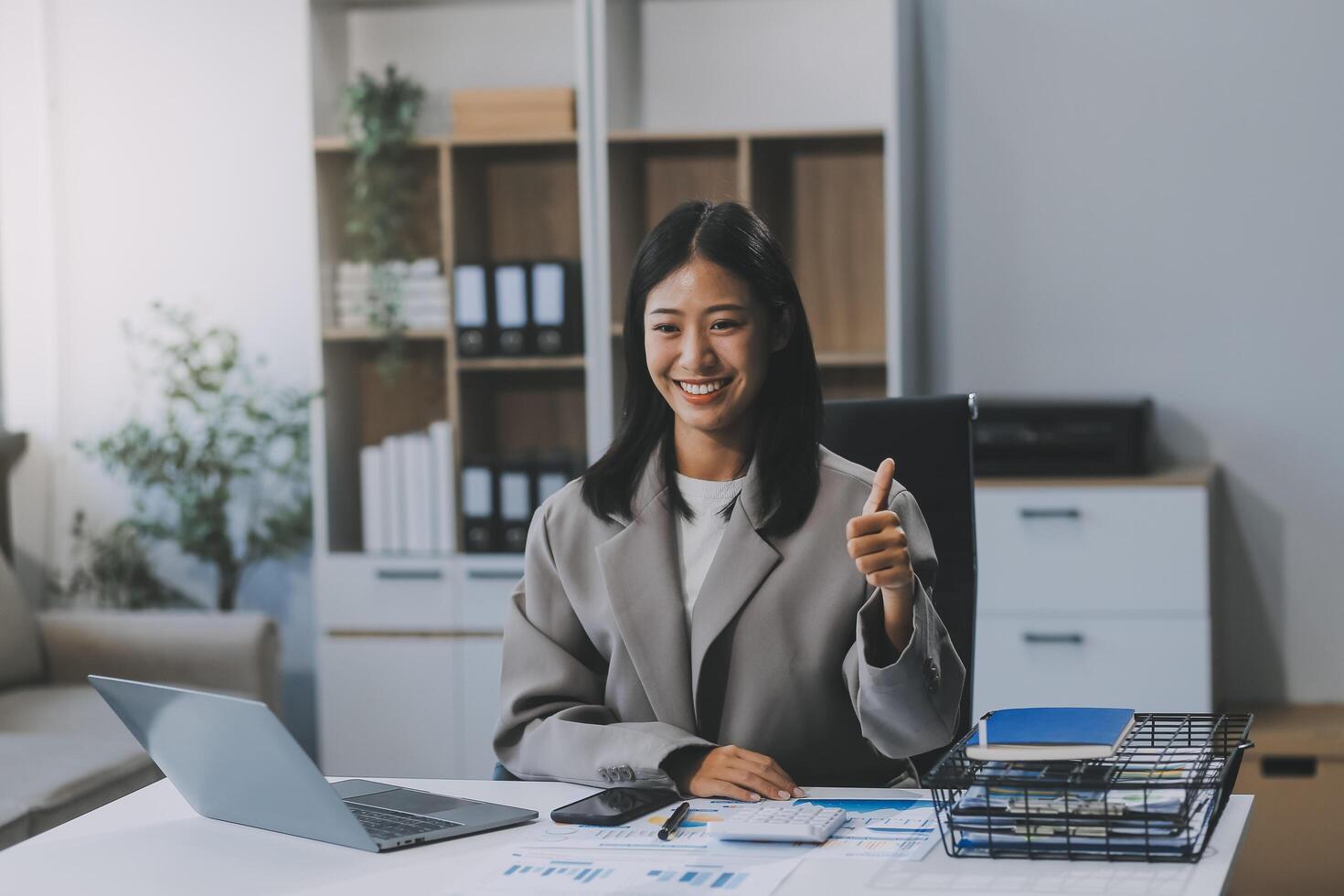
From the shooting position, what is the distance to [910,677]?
1695mm

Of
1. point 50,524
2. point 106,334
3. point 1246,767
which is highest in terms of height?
point 106,334

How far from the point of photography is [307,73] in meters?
4.00

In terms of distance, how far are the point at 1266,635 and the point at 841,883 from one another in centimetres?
292

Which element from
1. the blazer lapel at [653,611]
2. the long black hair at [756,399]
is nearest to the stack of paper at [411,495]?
the long black hair at [756,399]

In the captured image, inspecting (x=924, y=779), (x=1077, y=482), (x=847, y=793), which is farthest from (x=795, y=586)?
(x=1077, y=482)

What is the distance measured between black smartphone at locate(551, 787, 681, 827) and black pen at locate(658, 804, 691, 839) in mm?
39

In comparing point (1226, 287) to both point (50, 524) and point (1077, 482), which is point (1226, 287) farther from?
point (50, 524)

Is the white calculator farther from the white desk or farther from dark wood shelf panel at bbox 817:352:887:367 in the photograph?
dark wood shelf panel at bbox 817:352:887:367

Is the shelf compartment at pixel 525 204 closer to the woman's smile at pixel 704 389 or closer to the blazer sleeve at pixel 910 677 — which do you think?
the woman's smile at pixel 704 389

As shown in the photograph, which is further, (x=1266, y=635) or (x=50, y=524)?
(x=50, y=524)

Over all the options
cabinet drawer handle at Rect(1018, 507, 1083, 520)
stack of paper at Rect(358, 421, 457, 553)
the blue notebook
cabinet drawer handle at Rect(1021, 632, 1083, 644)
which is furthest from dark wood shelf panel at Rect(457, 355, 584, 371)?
the blue notebook

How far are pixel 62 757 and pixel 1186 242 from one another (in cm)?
290

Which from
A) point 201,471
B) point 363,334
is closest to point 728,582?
point 363,334

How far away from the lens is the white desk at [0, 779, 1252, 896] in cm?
133
